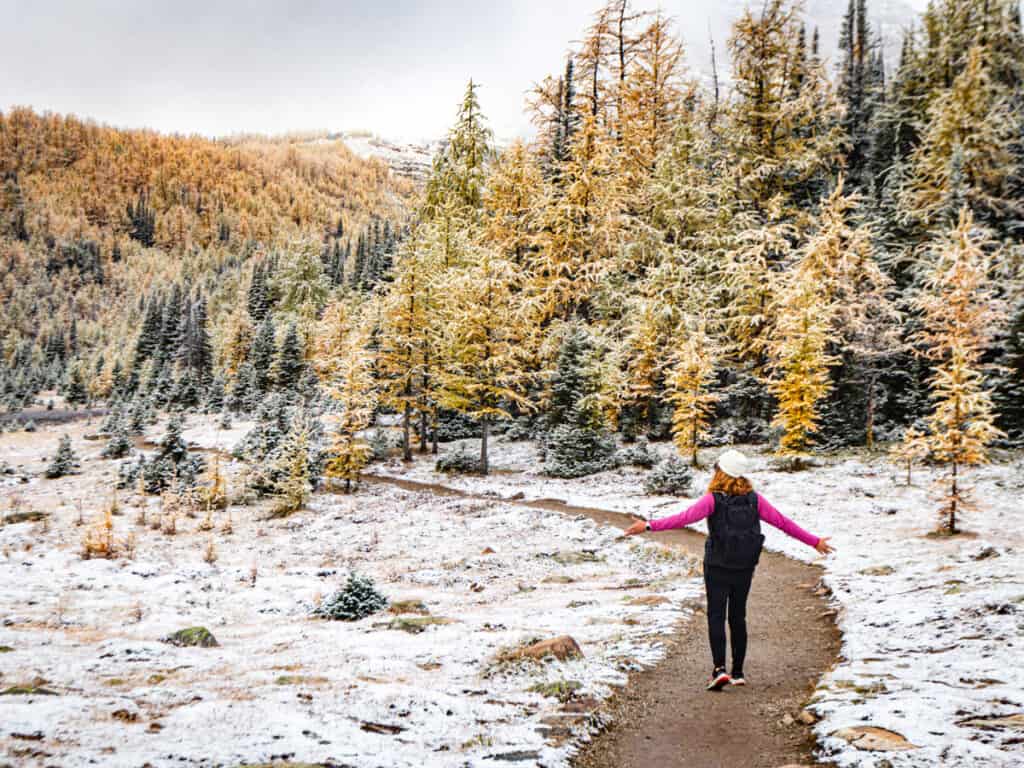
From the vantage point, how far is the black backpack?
599cm

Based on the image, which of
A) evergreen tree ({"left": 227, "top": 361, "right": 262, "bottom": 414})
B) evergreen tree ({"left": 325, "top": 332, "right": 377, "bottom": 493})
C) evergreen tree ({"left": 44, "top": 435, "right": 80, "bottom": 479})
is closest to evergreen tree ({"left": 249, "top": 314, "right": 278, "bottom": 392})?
Answer: evergreen tree ({"left": 227, "top": 361, "right": 262, "bottom": 414})

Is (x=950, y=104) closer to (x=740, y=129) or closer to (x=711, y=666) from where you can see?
(x=740, y=129)

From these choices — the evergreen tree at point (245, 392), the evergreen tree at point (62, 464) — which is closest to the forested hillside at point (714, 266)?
the evergreen tree at point (245, 392)

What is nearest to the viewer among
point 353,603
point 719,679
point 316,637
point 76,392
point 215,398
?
point 719,679

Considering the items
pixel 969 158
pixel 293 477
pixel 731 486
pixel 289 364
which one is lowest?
pixel 293 477

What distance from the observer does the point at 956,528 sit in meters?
14.3

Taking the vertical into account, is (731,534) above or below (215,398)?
above

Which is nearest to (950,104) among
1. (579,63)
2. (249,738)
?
(579,63)

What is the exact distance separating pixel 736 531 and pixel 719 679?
1719mm

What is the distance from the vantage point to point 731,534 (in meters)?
6.00

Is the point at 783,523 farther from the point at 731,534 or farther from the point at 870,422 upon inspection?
the point at 870,422

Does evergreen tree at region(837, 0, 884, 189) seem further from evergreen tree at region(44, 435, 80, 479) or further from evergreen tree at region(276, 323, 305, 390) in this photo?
evergreen tree at region(44, 435, 80, 479)

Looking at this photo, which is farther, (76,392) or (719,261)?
(76,392)

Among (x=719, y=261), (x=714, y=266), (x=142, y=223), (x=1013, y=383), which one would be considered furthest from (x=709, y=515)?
(x=142, y=223)
